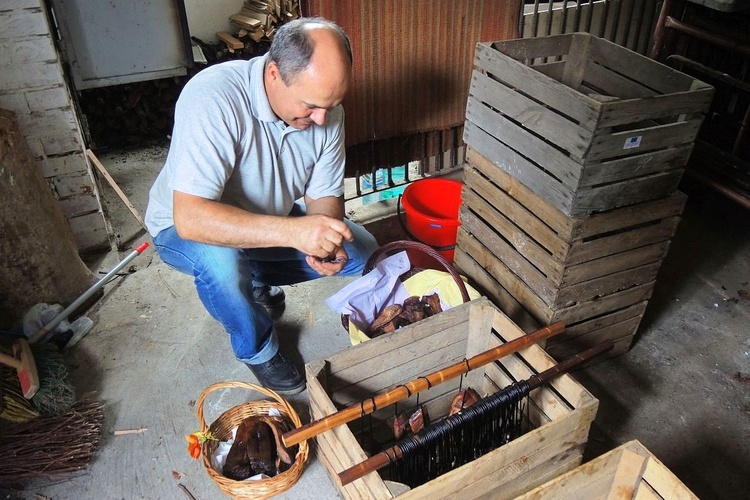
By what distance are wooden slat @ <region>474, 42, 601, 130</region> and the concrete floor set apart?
123cm

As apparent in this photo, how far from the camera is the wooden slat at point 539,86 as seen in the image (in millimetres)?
1866

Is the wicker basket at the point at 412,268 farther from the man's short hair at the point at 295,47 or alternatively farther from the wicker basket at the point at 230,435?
the man's short hair at the point at 295,47

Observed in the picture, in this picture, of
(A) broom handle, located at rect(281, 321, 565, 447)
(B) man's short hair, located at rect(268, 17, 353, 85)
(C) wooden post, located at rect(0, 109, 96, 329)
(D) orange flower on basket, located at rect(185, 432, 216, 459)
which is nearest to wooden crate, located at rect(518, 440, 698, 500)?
(A) broom handle, located at rect(281, 321, 565, 447)

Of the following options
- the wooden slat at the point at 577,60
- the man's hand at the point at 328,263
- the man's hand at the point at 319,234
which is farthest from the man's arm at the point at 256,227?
the wooden slat at the point at 577,60

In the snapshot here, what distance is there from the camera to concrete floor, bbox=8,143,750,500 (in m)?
2.13

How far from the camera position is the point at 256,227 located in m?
1.92

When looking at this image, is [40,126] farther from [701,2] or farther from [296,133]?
[701,2]

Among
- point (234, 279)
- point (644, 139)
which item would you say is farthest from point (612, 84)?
point (234, 279)

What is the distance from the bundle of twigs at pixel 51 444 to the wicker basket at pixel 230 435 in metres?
0.49

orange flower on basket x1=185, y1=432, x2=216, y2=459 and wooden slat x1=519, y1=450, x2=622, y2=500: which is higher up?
wooden slat x1=519, y1=450, x2=622, y2=500

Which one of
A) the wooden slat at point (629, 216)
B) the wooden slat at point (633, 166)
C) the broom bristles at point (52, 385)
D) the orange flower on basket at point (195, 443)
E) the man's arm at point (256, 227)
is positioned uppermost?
the wooden slat at point (633, 166)

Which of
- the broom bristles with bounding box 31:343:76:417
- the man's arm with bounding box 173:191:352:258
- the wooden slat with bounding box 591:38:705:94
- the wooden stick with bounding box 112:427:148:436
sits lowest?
the wooden stick with bounding box 112:427:148:436

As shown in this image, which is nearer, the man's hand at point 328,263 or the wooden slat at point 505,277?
the man's hand at point 328,263

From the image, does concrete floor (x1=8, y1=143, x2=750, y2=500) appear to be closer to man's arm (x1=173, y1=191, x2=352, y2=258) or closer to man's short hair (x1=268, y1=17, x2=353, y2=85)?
man's arm (x1=173, y1=191, x2=352, y2=258)
